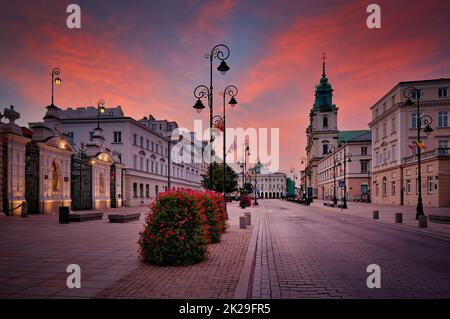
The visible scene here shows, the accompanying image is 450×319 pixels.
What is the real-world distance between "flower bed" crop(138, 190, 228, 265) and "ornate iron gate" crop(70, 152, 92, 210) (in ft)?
80.2

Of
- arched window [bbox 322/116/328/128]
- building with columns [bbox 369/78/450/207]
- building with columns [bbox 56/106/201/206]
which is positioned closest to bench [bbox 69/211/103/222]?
building with columns [bbox 56/106/201/206]

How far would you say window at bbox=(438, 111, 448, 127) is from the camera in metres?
46.9

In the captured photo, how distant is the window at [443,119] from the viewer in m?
46.9

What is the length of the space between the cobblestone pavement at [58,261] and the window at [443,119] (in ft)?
158

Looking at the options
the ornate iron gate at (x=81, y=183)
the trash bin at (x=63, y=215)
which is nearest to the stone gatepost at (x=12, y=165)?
the trash bin at (x=63, y=215)

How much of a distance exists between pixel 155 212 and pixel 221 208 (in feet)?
19.4

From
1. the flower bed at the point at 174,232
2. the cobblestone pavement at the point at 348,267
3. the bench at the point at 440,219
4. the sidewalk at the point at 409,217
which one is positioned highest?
the flower bed at the point at 174,232

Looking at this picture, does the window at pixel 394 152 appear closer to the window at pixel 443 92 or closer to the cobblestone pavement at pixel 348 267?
the window at pixel 443 92

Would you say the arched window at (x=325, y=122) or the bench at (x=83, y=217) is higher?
the arched window at (x=325, y=122)

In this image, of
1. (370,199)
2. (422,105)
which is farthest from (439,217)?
(370,199)

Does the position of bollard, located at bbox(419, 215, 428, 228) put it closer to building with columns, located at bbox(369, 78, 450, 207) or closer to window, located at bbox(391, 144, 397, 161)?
building with columns, located at bbox(369, 78, 450, 207)

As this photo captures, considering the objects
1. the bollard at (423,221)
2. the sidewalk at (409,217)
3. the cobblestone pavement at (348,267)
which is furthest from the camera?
the bollard at (423,221)

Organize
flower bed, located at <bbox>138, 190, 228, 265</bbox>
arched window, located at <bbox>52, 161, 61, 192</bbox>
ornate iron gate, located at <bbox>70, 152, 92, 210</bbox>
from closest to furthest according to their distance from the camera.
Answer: flower bed, located at <bbox>138, 190, 228, 265</bbox>, arched window, located at <bbox>52, 161, 61, 192</bbox>, ornate iron gate, located at <bbox>70, 152, 92, 210</bbox>

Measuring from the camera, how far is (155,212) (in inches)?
335
